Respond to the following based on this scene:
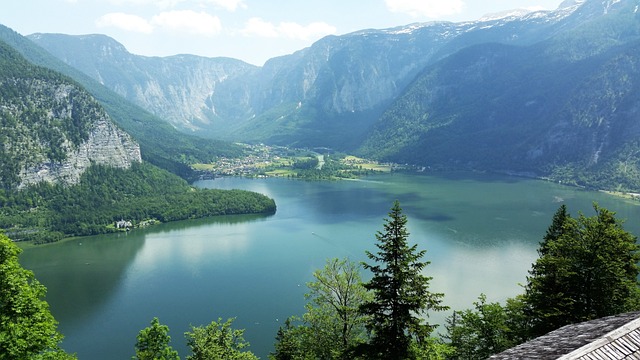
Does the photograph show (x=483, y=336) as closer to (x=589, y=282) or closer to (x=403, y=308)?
(x=589, y=282)

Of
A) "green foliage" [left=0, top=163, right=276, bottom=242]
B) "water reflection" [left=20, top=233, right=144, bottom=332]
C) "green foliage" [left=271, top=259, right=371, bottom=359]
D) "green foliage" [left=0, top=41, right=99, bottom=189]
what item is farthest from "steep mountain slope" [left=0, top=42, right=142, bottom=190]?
"green foliage" [left=271, top=259, right=371, bottom=359]

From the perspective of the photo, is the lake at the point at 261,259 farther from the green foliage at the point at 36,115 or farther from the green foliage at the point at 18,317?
the green foliage at the point at 36,115

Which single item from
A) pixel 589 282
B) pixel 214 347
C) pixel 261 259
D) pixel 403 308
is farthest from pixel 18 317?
pixel 261 259

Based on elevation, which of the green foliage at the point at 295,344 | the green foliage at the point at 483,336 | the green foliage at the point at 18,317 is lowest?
the green foliage at the point at 295,344

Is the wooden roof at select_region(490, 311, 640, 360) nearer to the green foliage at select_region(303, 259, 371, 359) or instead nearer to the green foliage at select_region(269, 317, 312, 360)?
the green foliage at select_region(303, 259, 371, 359)

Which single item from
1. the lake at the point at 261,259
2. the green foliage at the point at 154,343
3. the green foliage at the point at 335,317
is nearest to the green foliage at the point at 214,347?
the green foliage at the point at 154,343

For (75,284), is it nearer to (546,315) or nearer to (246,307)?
(246,307)
